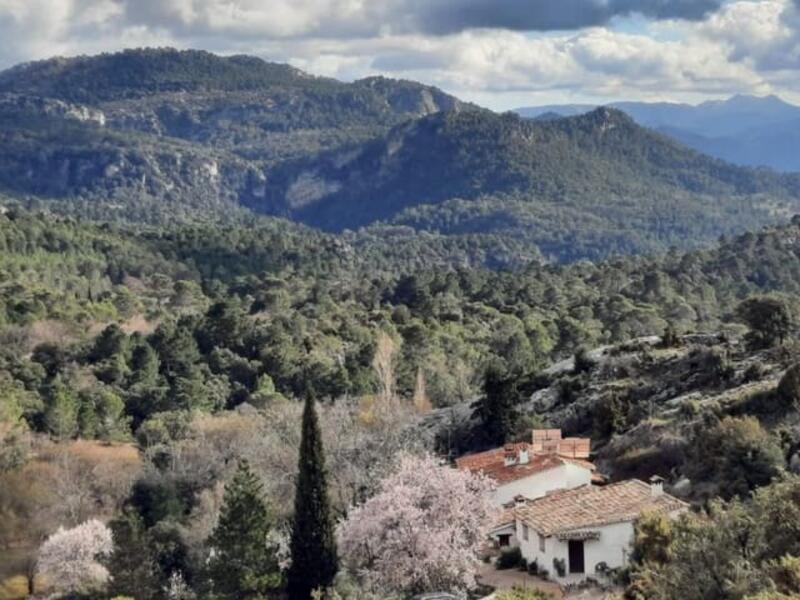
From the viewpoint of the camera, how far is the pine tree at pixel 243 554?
2750 centimetres

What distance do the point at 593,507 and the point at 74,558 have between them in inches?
709

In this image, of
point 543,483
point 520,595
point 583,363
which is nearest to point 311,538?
point 543,483

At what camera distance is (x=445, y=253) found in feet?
573

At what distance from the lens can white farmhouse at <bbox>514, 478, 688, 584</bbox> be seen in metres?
25.4

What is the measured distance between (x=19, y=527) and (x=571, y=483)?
21869mm

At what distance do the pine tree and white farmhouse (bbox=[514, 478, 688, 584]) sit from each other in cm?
651

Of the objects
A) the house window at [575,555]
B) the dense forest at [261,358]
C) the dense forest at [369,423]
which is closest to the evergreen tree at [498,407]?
the dense forest at [369,423]

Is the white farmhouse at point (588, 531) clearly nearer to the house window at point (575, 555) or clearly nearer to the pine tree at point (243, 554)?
the house window at point (575, 555)

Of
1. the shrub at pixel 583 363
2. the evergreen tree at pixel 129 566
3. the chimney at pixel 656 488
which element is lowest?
the evergreen tree at pixel 129 566

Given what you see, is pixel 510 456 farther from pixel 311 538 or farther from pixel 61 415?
pixel 61 415

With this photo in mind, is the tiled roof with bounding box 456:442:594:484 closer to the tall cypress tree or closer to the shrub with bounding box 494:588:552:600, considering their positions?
the tall cypress tree

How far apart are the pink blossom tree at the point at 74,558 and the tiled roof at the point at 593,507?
14.8 m

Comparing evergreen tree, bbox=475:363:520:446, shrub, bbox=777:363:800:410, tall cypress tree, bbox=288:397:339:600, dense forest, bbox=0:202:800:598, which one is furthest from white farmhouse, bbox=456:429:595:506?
evergreen tree, bbox=475:363:520:446

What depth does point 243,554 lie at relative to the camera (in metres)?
27.7
